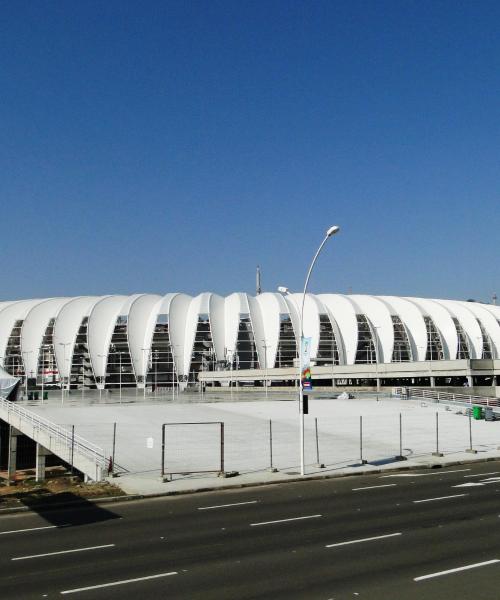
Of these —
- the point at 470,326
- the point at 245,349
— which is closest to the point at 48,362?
the point at 245,349

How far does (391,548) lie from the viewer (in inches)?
515

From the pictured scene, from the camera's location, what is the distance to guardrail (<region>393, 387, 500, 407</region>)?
187 feet

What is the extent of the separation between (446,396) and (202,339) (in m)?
50.4

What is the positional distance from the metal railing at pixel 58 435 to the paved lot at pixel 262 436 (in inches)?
43.4

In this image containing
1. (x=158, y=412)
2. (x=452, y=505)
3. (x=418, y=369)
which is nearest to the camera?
(x=452, y=505)

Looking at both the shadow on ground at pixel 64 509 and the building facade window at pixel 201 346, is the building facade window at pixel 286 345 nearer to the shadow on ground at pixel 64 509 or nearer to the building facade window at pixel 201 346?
the building facade window at pixel 201 346

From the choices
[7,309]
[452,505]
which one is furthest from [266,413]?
[7,309]

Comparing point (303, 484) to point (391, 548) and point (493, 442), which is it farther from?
point (493, 442)

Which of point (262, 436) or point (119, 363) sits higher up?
point (119, 363)

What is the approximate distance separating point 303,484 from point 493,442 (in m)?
17.7

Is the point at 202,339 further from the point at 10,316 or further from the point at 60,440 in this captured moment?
the point at 60,440

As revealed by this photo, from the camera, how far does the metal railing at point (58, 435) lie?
87.6 ft

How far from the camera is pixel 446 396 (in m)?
61.2

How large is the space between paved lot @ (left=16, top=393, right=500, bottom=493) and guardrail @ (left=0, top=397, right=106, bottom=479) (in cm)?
116
